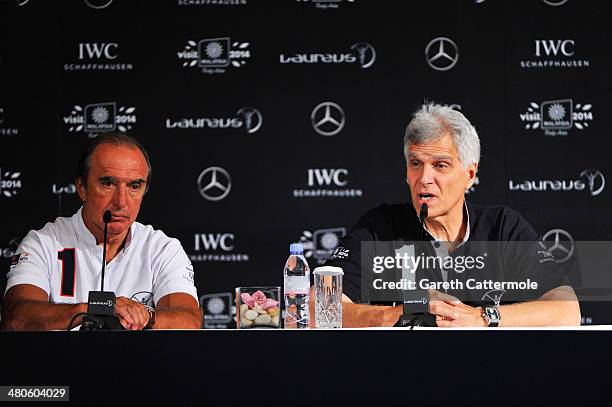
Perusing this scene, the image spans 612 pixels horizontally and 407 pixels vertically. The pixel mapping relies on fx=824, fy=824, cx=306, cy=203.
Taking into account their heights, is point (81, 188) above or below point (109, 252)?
above

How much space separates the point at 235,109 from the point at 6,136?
112cm

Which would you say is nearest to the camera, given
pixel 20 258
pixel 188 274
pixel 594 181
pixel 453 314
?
pixel 453 314

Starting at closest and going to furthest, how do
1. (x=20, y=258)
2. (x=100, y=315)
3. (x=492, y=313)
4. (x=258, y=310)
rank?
1. (x=100, y=315)
2. (x=258, y=310)
3. (x=492, y=313)
4. (x=20, y=258)

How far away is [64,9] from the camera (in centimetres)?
404

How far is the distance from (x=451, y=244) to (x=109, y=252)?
1.17m

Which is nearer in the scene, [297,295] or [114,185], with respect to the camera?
[297,295]

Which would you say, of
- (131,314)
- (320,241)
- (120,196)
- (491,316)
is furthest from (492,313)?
(320,241)

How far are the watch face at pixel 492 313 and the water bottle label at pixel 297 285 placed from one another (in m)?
0.49

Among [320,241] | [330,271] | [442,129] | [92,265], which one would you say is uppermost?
[442,129]

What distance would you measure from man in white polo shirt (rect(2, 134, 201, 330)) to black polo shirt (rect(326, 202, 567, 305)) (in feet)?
1.76

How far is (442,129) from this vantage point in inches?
108

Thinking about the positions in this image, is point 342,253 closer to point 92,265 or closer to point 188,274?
point 188,274
